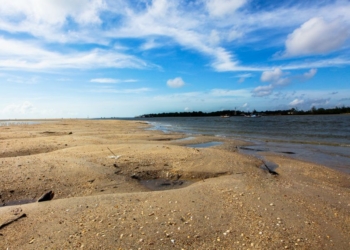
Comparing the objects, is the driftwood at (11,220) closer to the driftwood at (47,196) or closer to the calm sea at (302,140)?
the driftwood at (47,196)

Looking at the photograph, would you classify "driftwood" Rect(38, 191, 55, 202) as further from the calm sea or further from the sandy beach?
the calm sea

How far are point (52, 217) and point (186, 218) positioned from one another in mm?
3270

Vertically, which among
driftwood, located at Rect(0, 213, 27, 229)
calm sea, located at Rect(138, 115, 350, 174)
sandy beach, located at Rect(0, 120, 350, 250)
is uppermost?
driftwood, located at Rect(0, 213, 27, 229)

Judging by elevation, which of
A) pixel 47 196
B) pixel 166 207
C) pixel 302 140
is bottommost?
pixel 302 140

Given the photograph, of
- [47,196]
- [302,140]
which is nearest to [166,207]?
[47,196]

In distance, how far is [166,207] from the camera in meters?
6.08

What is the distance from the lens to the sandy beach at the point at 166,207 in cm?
458

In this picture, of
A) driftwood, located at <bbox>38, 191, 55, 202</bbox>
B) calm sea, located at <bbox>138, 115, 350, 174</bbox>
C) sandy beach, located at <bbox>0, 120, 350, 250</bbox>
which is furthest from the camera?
calm sea, located at <bbox>138, 115, 350, 174</bbox>

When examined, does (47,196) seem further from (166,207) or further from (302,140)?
(302,140)

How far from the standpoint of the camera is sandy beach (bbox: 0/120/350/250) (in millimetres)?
4578

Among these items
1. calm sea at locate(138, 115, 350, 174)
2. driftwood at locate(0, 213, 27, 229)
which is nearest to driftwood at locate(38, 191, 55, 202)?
driftwood at locate(0, 213, 27, 229)

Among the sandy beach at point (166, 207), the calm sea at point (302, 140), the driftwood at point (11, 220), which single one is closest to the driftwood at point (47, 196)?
the sandy beach at point (166, 207)

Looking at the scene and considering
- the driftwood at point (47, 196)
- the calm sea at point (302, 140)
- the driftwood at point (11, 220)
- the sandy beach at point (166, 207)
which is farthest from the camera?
the calm sea at point (302, 140)

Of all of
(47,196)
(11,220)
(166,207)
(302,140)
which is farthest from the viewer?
(302,140)
